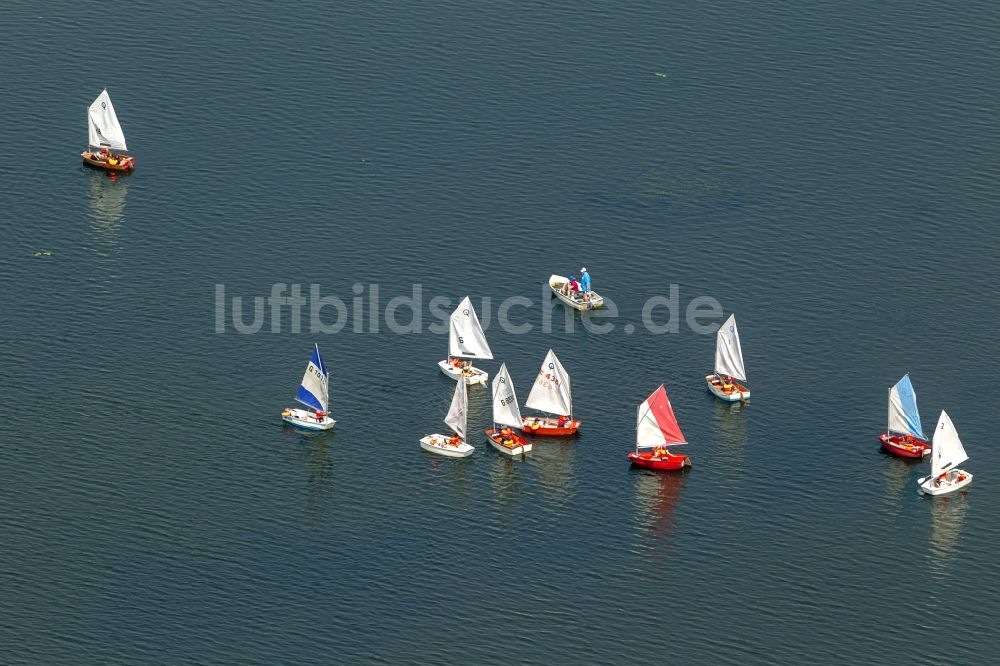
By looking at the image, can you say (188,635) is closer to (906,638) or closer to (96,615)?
(96,615)

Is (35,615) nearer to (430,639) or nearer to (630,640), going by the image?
(430,639)

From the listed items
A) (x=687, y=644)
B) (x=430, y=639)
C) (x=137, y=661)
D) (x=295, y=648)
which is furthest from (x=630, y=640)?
(x=137, y=661)

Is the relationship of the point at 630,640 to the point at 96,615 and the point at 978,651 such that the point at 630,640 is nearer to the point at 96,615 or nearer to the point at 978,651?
the point at 978,651

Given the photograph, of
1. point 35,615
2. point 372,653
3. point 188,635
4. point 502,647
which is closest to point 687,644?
point 502,647

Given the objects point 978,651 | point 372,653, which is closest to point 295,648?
point 372,653

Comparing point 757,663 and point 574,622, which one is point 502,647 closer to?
point 574,622

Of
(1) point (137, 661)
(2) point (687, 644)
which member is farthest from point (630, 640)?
(1) point (137, 661)
